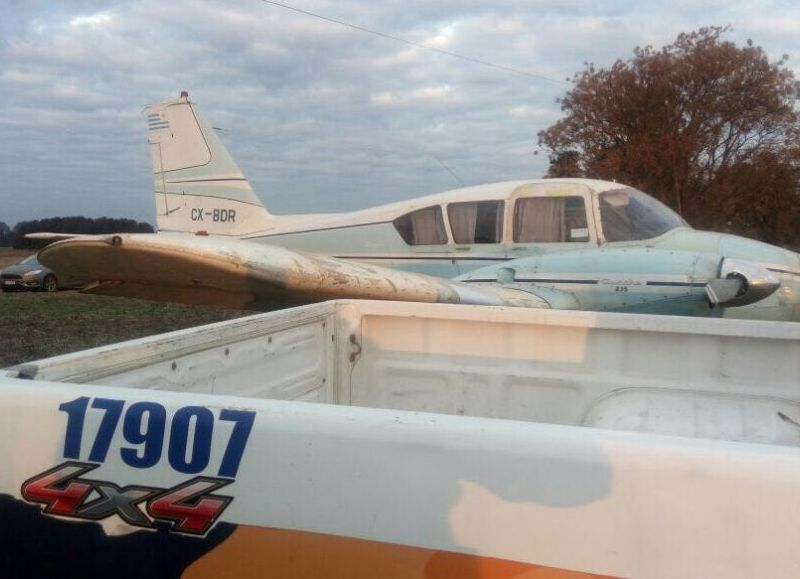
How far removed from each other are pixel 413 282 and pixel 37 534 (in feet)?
16.6

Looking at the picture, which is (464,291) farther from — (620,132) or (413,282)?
(620,132)

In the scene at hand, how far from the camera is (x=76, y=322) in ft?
39.8

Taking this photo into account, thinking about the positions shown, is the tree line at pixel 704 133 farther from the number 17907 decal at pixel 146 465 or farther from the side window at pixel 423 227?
the number 17907 decal at pixel 146 465

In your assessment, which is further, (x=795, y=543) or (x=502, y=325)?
(x=502, y=325)

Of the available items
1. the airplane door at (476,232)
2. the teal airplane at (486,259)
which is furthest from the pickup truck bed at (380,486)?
the airplane door at (476,232)

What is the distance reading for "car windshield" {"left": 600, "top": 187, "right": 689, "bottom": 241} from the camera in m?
8.11

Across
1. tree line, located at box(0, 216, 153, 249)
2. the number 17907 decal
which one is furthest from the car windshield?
tree line, located at box(0, 216, 153, 249)

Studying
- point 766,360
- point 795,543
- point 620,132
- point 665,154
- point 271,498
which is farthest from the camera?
point 620,132

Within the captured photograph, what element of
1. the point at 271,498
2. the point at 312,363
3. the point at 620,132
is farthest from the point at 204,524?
the point at 620,132

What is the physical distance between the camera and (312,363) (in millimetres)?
2859

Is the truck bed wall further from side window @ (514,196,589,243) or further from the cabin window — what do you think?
the cabin window

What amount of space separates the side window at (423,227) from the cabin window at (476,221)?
0.19 meters

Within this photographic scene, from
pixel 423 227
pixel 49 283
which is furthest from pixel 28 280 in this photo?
pixel 423 227

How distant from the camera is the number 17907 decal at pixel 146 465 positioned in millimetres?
1278
